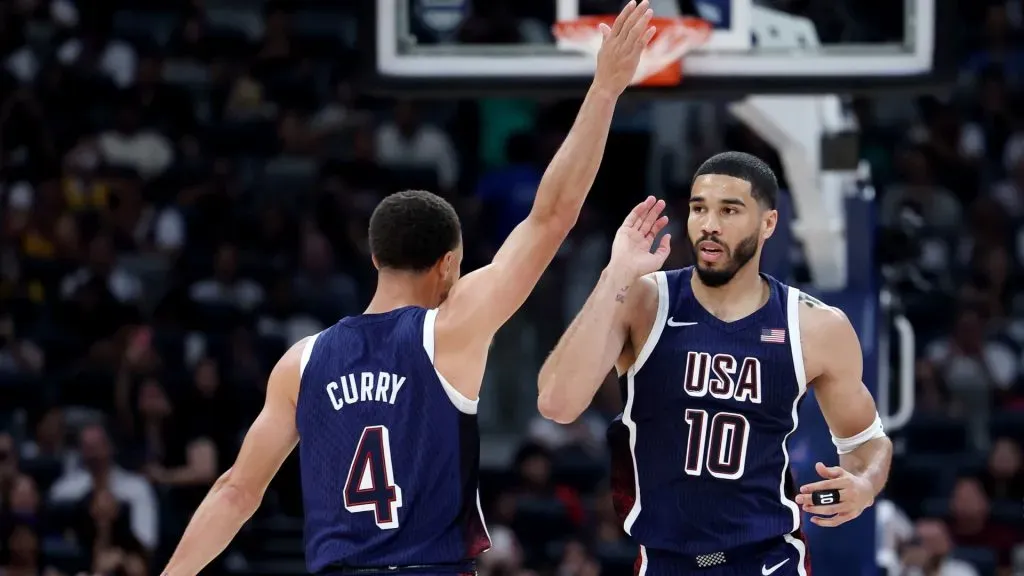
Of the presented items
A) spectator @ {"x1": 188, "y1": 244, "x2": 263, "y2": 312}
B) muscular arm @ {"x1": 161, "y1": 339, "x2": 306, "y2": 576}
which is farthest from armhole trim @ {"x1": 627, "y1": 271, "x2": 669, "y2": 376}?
spectator @ {"x1": 188, "y1": 244, "x2": 263, "y2": 312}

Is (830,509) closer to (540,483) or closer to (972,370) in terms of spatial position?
(540,483)

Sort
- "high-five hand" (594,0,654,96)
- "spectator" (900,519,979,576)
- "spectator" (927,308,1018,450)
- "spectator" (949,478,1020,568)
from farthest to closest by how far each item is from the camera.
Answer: "spectator" (927,308,1018,450) < "spectator" (949,478,1020,568) < "spectator" (900,519,979,576) < "high-five hand" (594,0,654,96)

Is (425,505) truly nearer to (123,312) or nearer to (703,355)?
(703,355)

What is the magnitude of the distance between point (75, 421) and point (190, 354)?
37.0 inches

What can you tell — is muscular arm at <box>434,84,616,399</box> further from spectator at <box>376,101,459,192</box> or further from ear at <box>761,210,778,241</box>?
spectator at <box>376,101,459,192</box>

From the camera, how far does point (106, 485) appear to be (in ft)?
38.1

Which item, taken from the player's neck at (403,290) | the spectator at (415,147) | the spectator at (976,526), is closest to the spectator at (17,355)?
the spectator at (415,147)

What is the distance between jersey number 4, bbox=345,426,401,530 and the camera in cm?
482

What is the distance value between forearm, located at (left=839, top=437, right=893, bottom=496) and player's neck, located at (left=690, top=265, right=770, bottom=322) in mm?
553

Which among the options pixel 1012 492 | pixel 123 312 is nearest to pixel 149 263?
pixel 123 312

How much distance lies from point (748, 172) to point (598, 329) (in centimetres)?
71

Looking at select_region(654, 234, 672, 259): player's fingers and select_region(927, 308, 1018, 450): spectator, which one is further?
select_region(927, 308, 1018, 450): spectator

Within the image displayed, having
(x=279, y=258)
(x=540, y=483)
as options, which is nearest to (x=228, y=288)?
(x=279, y=258)

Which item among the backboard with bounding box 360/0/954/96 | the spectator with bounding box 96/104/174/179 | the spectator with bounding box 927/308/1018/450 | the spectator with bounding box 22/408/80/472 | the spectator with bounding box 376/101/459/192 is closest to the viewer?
the backboard with bounding box 360/0/954/96
